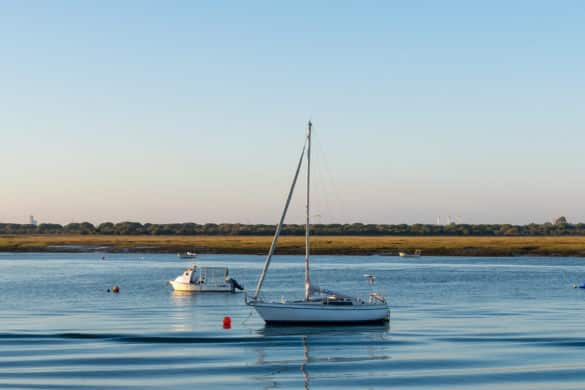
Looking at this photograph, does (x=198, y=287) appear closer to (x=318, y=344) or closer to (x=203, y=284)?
(x=203, y=284)

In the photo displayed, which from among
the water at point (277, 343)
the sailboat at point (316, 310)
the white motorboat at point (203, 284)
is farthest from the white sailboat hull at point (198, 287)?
the sailboat at point (316, 310)

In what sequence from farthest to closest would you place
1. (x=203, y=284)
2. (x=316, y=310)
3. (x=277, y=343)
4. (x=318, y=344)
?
1. (x=203, y=284)
2. (x=316, y=310)
3. (x=277, y=343)
4. (x=318, y=344)

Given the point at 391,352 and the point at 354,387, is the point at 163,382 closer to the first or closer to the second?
the point at 354,387

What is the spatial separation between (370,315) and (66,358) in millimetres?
23506

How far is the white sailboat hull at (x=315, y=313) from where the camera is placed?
2411 inches

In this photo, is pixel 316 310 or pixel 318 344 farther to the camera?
pixel 316 310

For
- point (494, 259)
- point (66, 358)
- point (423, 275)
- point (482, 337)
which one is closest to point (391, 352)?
point (482, 337)

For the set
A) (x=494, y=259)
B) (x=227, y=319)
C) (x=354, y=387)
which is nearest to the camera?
(x=354, y=387)

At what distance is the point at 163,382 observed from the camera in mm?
39875

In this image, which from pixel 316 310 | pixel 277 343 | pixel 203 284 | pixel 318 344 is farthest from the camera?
pixel 203 284

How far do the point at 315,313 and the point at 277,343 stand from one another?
26.1 ft

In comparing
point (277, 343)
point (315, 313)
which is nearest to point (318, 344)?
point (277, 343)

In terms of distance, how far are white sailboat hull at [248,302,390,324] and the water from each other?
108 cm

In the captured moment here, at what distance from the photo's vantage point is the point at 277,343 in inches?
2128
